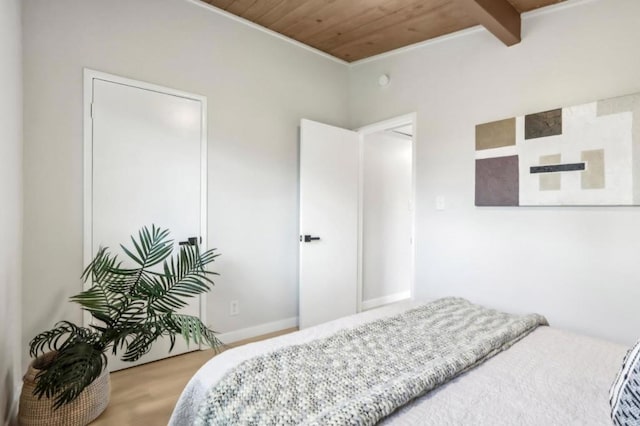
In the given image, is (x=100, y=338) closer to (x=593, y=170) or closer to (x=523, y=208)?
(x=523, y=208)

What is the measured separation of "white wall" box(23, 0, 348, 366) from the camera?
2125mm

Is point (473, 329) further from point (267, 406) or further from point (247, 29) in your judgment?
point (247, 29)

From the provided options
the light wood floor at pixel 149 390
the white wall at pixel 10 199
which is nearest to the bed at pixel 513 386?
the light wood floor at pixel 149 390

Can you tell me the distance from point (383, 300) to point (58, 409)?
3283mm

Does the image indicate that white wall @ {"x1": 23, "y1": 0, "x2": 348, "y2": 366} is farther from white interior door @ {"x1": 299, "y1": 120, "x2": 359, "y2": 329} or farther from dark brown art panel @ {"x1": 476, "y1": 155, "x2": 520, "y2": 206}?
dark brown art panel @ {"x1": 476, "y1": 155, "x2": 520, "y2": 206}

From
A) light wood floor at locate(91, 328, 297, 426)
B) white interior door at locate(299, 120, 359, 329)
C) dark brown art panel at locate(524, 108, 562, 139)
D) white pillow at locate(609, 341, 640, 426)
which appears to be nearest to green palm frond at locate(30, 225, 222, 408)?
light wood floor at locate(91, 328, 297, 426)

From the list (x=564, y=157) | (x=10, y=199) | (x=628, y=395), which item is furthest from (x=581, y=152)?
(x=10, y=199)

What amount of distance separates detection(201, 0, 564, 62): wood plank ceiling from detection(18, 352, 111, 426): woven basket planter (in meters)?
2.67

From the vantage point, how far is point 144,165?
2.47 m

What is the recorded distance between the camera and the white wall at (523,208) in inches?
85.8

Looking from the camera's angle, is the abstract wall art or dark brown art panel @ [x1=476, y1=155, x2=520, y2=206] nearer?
the abstract wall art

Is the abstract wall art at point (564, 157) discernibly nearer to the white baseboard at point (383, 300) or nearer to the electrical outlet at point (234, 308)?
the white baseboard at point (383, 300)

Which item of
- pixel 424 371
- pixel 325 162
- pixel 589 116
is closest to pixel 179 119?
pixel 325 162

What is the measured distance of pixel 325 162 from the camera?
11.0ft
